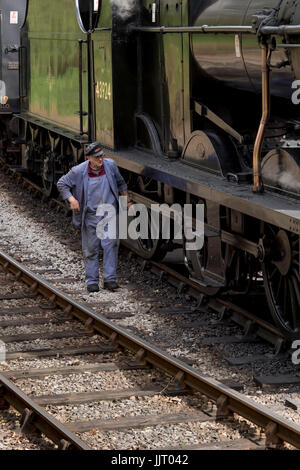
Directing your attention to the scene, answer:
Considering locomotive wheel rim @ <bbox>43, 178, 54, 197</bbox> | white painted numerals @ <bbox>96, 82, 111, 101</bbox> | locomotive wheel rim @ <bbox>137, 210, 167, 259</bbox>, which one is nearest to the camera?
locomotive wheel rim @ <bbox>137, 210, 167, 259</bbox>

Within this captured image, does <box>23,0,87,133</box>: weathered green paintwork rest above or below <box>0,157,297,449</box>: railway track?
above

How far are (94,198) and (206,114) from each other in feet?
4.29

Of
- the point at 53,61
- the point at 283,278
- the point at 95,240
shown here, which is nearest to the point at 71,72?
the point at 53,61

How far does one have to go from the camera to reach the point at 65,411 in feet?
19.9

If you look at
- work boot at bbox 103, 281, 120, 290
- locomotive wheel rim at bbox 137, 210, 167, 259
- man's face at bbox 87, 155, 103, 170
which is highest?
man's face at bbox 87, 155, 103, 170

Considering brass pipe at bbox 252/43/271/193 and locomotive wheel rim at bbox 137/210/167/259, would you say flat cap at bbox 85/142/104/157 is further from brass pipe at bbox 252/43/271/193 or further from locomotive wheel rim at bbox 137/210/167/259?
brass pipe at bbox 252/43/271/193

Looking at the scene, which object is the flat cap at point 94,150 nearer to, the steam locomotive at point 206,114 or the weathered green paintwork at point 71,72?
the steam locomotive at point 206,114

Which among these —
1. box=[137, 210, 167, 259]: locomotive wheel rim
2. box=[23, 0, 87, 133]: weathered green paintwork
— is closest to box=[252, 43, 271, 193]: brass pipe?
box=[137, 210, 167, 259]: locomotive wheel rim

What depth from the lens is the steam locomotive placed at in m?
7.05

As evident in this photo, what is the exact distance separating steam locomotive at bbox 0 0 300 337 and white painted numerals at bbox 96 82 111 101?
0.03 feet

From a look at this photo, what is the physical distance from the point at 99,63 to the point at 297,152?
3731 mm

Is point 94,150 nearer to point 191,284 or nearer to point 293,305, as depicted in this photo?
point 191,284

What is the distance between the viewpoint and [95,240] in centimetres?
910

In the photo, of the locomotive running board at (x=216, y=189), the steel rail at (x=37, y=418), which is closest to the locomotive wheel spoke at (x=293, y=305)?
the locomotive running board at (x=216, y=189)
